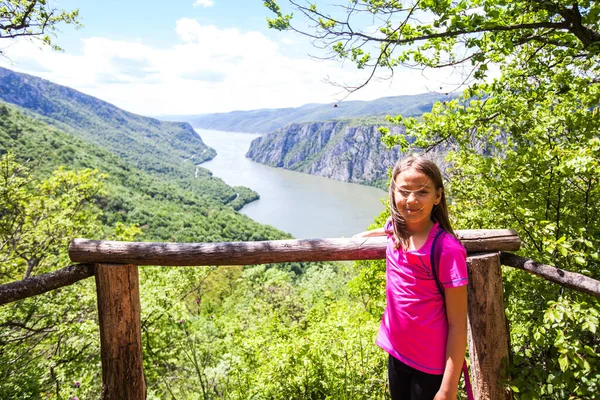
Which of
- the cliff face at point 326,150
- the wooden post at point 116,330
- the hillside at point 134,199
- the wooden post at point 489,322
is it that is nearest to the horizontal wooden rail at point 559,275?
the wooden post at point 489,322

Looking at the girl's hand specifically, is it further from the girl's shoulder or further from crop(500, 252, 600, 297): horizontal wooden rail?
crop(500, 252, 600, 297): horizontal wooden rail

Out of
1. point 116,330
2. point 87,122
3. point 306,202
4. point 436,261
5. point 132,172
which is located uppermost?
point 87,122

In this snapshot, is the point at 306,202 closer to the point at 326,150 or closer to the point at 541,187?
the point at 326,150

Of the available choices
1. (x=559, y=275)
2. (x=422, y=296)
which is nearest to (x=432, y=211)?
(x=422, y=296)

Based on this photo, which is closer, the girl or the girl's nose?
the girl

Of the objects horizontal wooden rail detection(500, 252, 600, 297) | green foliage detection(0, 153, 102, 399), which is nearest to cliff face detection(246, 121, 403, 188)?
green foliage detection(0, 153, 102, 399)

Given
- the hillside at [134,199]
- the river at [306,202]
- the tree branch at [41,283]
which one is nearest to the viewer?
the tree branch at [41,283]

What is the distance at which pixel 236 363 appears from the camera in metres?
5.18

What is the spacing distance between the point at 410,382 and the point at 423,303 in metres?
0.44

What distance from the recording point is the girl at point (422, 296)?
148 cm

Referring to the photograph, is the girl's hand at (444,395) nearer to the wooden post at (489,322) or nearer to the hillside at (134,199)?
the wooden post at (489,322)

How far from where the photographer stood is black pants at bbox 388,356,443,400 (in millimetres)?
1597

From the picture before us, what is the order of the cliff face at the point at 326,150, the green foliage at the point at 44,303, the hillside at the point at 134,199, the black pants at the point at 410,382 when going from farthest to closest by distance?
the cliff face at the point at 326,150
the hillside at the point at 134,199
the green foliage at the point at 44,303
the black pants at the point at 410,382

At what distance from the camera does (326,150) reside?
510 feet
